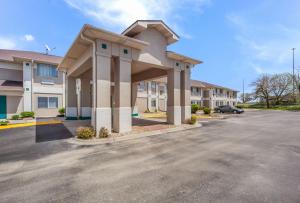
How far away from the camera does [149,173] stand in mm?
4461

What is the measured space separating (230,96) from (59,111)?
49.9 metres

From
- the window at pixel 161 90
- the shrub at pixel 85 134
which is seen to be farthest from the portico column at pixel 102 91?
the window at pixel 161 90

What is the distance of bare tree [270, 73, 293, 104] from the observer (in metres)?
46.6

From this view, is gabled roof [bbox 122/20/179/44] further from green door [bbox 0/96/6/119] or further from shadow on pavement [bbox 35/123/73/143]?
green door [bbox 0/96/6/119]

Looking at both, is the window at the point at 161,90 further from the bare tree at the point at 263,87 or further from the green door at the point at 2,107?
the bare tree at the point at 263,87

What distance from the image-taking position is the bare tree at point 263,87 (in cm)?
4828

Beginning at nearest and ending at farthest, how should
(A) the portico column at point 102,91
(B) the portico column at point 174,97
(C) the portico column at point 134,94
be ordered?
(A) the portico column at point 102,91, (B) the portico column at point 174,97, (C) the portico column at point 134,94

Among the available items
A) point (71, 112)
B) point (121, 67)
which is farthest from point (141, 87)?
point (121, 67)

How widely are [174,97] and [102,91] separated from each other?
6252 mm

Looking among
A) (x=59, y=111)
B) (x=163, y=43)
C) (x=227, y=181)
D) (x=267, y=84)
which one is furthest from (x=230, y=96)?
(x=227, y=181)

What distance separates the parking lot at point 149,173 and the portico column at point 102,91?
1888 millimetres

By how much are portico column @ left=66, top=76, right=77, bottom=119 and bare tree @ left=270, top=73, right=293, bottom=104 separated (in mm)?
56013

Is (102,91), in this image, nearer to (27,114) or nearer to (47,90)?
(27,114)

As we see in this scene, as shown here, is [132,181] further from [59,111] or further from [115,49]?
[59,111]
